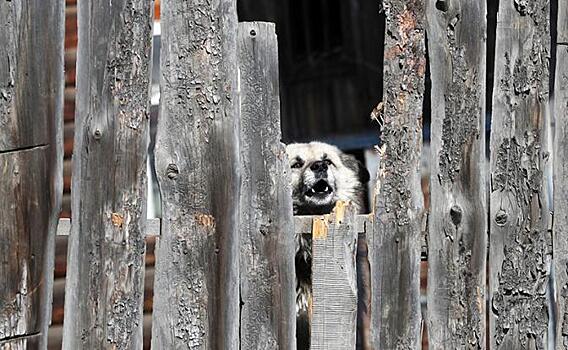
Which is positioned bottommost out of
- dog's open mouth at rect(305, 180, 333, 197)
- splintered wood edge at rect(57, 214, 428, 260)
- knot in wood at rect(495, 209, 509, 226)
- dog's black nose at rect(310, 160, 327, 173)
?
splintered wood edge at rect(57, 214, 428, 260)

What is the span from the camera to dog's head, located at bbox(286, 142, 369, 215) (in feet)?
16.8

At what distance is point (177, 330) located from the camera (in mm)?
3193

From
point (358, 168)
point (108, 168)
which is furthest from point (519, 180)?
point (358, 168)

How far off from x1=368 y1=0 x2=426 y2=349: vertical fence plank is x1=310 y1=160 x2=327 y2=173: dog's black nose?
194cm

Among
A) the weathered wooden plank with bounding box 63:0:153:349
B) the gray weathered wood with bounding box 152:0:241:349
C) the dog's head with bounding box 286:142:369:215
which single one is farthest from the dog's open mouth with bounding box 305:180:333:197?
the weathered wooden plank with bounding box 63:0:153:349

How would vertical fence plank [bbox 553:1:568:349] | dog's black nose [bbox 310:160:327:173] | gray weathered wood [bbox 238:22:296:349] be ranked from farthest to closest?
dog's black nose [bbox 310:160:327:173]
vertical fence plank [bbox 553:1:568:349]
gray weathered wood [bbox 238:22:296:349]

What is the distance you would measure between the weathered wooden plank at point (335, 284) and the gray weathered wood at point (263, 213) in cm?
10

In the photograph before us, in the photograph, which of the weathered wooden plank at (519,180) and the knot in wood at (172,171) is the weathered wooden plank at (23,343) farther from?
the weathered wooden plank at (519,180)

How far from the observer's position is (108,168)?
3107mm

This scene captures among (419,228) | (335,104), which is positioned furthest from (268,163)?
(335,104)

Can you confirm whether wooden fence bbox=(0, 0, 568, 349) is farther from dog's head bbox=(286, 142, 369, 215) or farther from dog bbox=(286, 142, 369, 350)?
dog's head bbox=(286, 142, 369, 215)

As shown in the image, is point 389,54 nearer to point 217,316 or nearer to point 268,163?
point 268,163

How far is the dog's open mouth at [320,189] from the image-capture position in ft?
16.8

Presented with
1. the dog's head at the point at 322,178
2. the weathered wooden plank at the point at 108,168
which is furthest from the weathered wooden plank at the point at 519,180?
the dog's head at the point at 322,178
